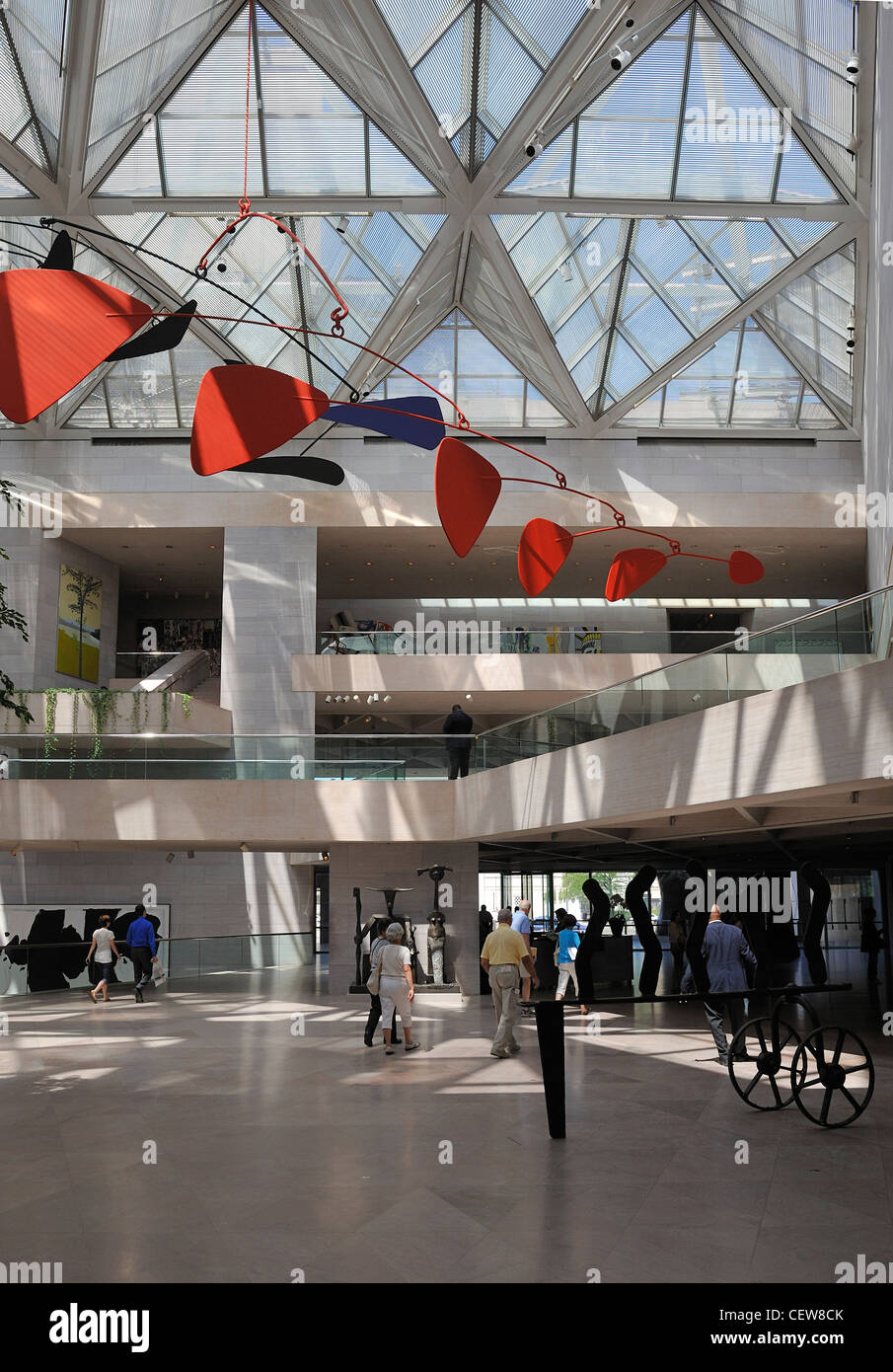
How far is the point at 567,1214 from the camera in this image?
741 cm

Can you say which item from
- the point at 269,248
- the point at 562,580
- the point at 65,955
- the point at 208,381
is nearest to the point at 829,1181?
the point at 208,381

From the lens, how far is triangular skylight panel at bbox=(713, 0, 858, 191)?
19016 mm

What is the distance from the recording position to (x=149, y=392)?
32.2 m

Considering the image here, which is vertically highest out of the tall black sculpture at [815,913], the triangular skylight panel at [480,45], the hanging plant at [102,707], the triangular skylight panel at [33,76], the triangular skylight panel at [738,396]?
the triangular skylight panel at [480,45]

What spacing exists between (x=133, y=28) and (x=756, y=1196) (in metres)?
22.3

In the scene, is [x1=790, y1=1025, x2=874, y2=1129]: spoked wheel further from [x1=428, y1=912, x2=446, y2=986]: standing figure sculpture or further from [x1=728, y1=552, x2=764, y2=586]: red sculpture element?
[x1=428, y1=912, x2=446, y2=986]: standing figure sculpture

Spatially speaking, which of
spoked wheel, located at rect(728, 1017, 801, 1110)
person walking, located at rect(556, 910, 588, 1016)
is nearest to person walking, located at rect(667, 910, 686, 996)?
person walking, located at rect(556, 910, 588, 1016)

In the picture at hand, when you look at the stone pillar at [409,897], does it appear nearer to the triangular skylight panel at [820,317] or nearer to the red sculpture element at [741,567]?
the red sculpture element at [741,567]

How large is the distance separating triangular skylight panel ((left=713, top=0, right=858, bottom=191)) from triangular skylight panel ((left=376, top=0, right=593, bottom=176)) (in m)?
3.27

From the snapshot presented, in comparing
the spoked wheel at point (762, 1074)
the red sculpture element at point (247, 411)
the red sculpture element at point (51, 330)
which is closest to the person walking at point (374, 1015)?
the spoked wheel at point (762, 1074)

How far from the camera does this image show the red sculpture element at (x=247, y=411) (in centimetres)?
870

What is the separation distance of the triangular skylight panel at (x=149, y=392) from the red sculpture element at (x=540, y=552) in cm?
1993

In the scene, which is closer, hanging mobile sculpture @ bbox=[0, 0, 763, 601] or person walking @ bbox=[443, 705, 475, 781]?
Result: hanging mobile sculpture @ bbox=[0, 0, 763, 601]

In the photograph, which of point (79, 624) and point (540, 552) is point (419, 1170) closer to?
point (540, 552)
